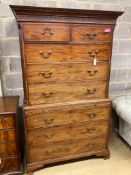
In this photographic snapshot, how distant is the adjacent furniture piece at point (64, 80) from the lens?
1.64 metres

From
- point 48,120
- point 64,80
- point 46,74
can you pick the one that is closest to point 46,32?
point 46,74

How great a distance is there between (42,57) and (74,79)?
1.26 feet

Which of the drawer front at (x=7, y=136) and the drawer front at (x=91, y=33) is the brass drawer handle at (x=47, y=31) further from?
the drawer front at (x=7, y=136)

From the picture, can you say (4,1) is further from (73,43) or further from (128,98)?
(128,98)

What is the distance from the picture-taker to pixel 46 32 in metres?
1.65

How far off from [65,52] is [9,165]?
4.07 feet

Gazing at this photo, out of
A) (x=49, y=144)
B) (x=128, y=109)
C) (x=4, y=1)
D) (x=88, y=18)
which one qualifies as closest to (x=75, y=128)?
(x=49, y=144)

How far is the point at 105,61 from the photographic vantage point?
187 cm

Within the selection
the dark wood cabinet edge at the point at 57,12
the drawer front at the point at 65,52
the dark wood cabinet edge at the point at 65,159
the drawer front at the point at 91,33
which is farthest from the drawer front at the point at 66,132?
the dark wood cabinet edge at the point at 57,12

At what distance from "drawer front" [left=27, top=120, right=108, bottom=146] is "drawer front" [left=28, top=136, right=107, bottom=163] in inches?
2.4

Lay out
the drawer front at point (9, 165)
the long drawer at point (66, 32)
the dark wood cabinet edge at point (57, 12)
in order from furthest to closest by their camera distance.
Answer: the drawer front at point (9, 165) < the long drawer at point (66, 32) < the dark wood cabinet edge at point (57, 12)

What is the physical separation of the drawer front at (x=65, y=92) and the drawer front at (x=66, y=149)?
48 cm

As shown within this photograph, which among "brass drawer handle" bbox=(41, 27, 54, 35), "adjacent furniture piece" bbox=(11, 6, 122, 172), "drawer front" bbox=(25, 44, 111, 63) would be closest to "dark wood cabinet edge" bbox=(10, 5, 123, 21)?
"adjacent furniture piece" bbox=(11, 6, 122, 172)

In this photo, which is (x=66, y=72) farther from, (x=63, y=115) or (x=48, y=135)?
(x=48, y=135)
